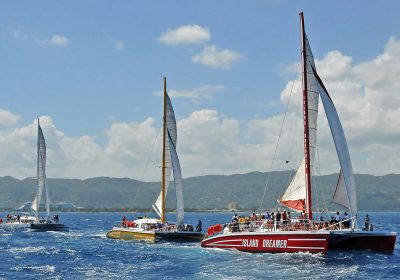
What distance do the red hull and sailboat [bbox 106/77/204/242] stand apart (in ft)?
29.0

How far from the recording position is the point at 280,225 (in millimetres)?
44469

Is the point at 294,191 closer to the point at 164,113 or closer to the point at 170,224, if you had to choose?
the point at 170,224

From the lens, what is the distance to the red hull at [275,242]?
1624 inches

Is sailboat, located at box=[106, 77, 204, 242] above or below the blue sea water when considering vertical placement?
above

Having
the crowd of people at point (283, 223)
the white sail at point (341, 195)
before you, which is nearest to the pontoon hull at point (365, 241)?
the crowd of people at point (283, 223)

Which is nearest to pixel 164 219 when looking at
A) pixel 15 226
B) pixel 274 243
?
pixel 274 243

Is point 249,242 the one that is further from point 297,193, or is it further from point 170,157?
point 170,157

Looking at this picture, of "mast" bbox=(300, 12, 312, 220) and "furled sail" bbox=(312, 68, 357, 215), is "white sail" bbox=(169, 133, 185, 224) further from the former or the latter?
"furled sail" bbox=(312, 68, 357, 215)

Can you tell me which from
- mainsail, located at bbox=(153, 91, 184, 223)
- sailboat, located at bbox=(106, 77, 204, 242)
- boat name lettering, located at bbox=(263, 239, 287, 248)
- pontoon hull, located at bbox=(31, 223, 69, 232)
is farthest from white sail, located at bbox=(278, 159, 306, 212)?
pontoon hull, located at bbox=(31, 223, 69, 232)

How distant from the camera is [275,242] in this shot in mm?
43938

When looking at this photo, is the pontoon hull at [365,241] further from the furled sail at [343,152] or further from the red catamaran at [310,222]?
the furled sail at [343,152]

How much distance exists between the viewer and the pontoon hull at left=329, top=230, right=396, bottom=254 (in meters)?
41.9

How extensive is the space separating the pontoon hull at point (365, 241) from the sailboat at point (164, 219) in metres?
19.2

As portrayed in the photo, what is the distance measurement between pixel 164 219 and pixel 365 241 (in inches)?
1019
